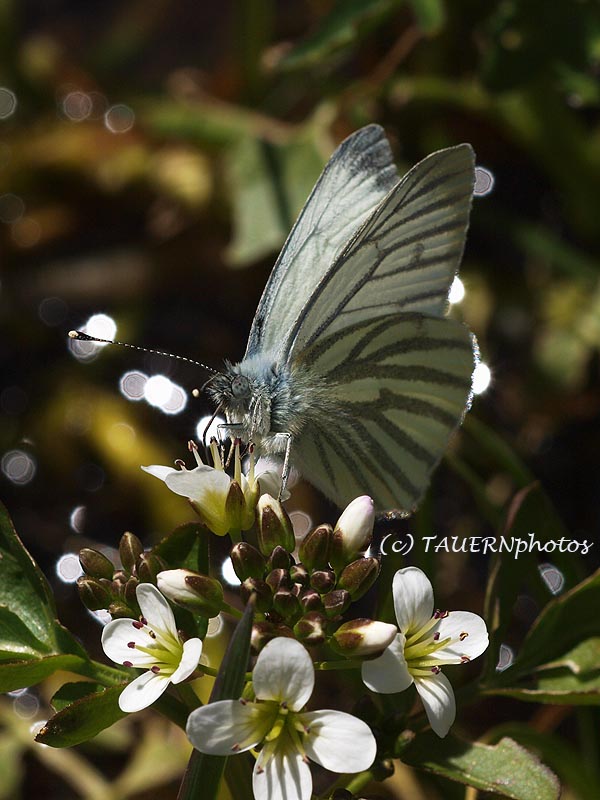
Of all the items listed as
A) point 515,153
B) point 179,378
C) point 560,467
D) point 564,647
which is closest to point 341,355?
point 564,647

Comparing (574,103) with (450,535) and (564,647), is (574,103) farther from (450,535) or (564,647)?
(564,647)

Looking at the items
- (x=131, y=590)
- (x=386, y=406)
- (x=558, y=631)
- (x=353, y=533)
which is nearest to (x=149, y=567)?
(x=131, y=590)

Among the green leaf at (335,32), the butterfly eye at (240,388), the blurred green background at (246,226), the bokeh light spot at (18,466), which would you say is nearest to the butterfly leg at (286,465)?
the butterfly eye at (240,388)

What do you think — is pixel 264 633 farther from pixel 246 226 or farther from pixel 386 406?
pixel 246 226

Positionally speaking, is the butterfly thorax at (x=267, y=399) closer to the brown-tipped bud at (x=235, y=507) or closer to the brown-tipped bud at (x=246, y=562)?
the brown-tipped bud at (x=235, y=507)

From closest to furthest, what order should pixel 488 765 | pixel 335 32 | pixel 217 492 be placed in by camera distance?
pixel 488 765 → pixel 217 492 → pixel 335 32

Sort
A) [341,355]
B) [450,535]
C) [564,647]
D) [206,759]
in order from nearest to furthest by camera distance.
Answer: [206,759] → [564,647] → [341,355] → [450,535]
